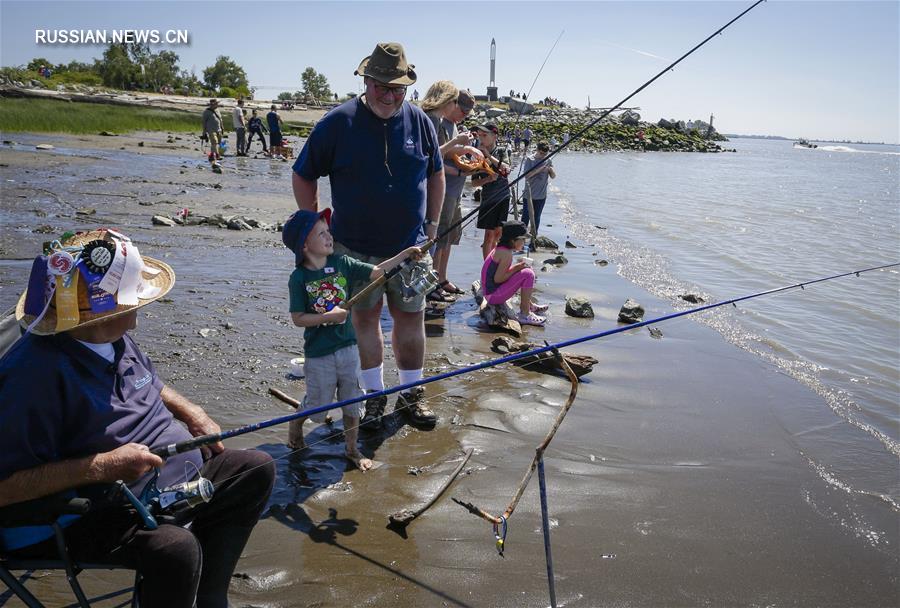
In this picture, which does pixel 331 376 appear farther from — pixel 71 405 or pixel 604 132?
pixel 604 132

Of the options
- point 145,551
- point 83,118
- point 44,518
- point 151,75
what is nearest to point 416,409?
point 145,551

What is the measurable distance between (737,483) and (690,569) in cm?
107

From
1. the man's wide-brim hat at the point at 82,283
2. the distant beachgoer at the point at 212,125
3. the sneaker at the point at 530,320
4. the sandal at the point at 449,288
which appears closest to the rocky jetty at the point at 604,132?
the distant beachgoer at the point at 212,125

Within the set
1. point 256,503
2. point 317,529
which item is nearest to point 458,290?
point 317,529

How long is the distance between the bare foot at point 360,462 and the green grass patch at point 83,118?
1105 inches

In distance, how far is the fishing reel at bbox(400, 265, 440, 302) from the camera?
13.8ft

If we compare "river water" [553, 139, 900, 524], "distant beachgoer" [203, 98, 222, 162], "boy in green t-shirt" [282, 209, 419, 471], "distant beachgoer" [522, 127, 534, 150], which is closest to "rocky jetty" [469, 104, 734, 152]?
"river water" [553, 139, 900, 524]

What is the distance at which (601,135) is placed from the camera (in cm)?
6184

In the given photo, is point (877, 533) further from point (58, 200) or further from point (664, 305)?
point (58, 200)

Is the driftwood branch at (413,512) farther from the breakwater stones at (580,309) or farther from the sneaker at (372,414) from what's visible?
the breakwater stones at (580,309)

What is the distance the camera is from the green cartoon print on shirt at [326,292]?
→ 11.8ft

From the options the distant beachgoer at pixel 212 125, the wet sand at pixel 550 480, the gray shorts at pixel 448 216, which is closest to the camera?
the wet sand at pixel 550 480

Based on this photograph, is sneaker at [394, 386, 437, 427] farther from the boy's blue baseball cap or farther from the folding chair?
the folding chair

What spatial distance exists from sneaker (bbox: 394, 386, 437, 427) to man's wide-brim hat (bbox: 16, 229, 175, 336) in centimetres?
240
